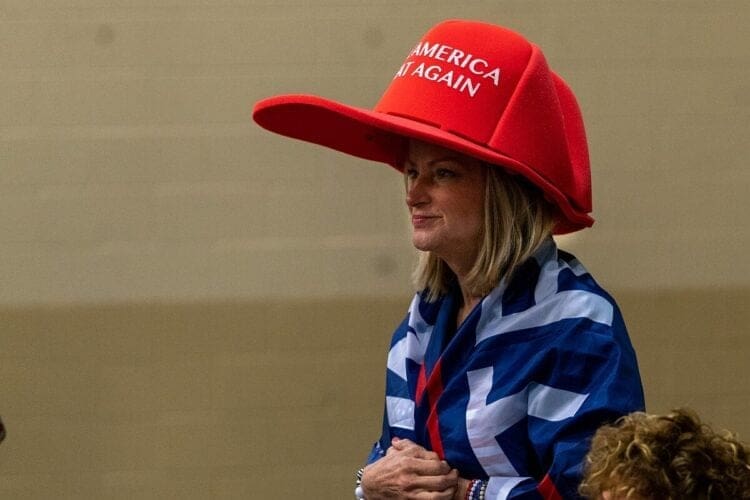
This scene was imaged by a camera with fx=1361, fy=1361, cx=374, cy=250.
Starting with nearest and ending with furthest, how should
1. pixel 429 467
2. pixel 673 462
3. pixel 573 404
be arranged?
1. pixel 673 462
2. pixel 573 404
3. pixel 429 467

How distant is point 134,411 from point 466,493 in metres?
1.71

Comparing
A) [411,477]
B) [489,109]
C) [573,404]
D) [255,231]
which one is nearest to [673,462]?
[573,404]

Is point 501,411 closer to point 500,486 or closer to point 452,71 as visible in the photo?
point 500,486

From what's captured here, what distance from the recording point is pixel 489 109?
2.32m

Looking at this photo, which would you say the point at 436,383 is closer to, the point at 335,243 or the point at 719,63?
the point at 335,243

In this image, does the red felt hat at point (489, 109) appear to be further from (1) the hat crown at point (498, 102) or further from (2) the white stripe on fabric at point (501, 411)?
(2) the white stripe on fabric at point (501, 411)

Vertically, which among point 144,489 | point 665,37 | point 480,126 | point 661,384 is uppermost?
point 665,37

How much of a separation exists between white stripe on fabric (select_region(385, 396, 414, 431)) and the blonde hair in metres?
0.25

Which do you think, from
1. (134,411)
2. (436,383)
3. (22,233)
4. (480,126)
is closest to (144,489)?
(134,411)

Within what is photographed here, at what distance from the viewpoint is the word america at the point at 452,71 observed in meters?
2.33

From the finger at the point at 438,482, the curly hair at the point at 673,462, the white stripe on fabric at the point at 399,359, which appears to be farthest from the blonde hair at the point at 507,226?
the curly hair at the point at 673,462

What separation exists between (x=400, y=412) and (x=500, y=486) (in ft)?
0.97

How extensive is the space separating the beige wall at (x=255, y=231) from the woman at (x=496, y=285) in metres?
1.26

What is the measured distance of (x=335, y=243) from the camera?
3754 mm
